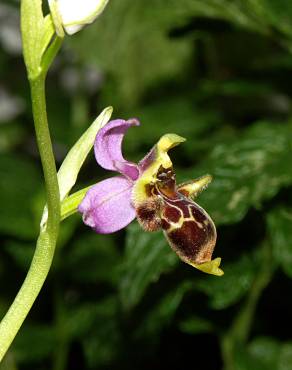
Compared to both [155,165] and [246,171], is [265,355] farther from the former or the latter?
[155,165]

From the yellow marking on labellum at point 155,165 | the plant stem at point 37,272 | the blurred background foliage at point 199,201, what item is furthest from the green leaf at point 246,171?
the plant stem at point 37,272

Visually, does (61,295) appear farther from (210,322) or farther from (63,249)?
(210,322)

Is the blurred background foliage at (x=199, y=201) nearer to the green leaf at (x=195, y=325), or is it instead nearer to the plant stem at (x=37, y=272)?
the green leaf at (x=195, y=325)

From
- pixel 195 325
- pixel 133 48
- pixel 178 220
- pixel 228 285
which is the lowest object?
pixel 133 48

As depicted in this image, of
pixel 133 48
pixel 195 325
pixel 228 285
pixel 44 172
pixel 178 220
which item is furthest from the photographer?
pixel 133 48

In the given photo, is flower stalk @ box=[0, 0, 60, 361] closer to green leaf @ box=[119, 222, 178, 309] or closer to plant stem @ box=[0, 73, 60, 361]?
plant stem @ box=[0, 73, 60, 361]

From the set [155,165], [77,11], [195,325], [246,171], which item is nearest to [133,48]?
[195,325]
